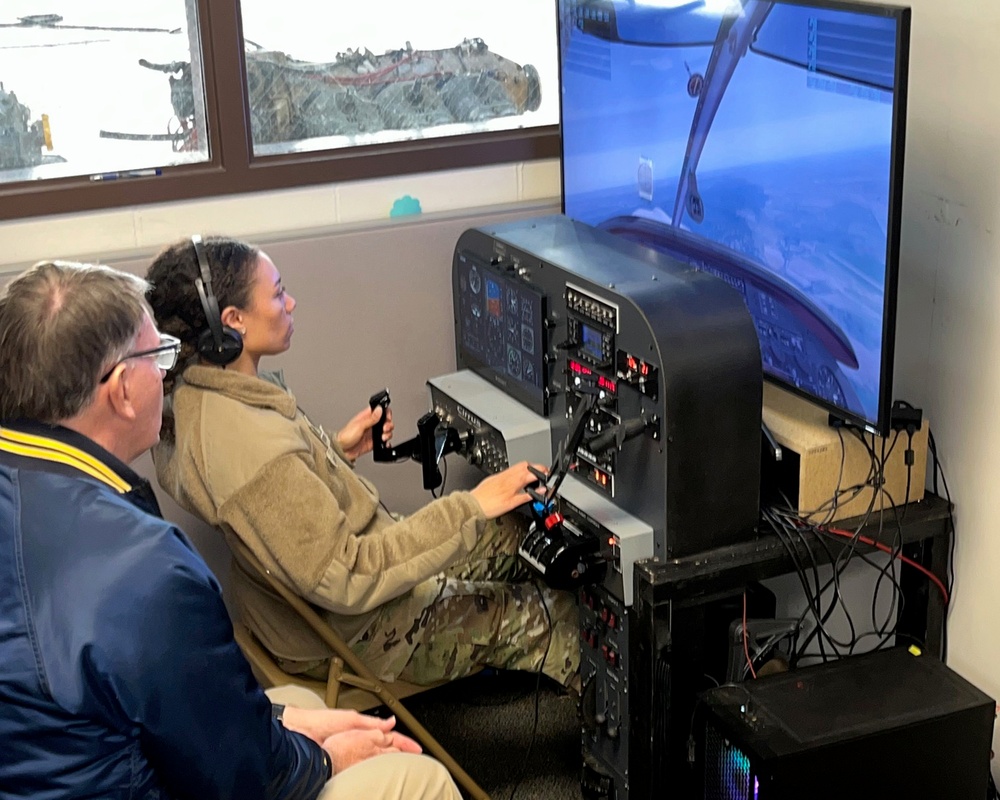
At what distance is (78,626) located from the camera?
1.36m

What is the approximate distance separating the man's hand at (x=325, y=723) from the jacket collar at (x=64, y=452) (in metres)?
A: 0.51

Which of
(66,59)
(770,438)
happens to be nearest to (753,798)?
(770,438)

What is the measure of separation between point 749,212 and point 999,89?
46 centimetres

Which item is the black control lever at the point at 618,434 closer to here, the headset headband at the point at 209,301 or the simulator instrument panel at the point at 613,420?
the simulator instrument panel at the point at 613,420

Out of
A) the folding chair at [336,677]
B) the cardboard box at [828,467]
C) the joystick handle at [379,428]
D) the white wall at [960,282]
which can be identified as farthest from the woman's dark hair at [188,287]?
the white wall at [960,282]

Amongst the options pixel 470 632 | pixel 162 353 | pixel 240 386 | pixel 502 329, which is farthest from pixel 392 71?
pixel 162 353

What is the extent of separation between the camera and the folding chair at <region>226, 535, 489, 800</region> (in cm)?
212

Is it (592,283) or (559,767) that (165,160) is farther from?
(559,767)

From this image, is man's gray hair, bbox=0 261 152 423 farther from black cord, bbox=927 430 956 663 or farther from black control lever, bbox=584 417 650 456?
black cord, bbox=927 430 956 663

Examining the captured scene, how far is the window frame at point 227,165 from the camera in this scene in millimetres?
2609

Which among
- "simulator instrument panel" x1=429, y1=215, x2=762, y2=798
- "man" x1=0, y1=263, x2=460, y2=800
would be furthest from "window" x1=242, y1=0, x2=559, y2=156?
"man" x1=0, y1=263, x2=460, y2=800

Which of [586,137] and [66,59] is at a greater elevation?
[66,59]

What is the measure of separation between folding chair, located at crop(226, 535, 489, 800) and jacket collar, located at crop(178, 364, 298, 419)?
24 centimetres

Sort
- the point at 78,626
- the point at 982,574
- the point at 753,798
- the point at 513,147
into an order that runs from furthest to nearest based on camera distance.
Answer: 1. the point at 513,147
2. the point at 982,574
3. the point at 753,798
4. the point at 78,626
